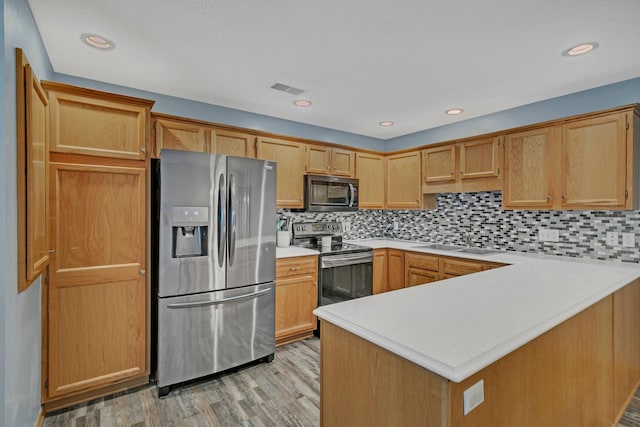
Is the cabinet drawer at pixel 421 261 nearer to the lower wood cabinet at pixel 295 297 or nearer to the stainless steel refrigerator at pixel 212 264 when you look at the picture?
the lower wood cabinet at pixel 295 297

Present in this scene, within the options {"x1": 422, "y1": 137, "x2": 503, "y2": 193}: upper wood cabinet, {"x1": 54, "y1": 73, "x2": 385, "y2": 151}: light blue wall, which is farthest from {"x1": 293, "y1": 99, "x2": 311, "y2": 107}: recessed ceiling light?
{"x1": 422, "y1": 137, "x2": 503, "y2": 193}: upper wood cabinet

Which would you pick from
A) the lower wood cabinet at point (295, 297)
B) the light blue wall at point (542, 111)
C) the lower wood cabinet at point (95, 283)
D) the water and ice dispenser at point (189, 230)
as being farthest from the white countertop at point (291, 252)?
the light blue wall at point (542, 111)

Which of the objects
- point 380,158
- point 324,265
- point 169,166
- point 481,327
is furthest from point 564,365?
point 380,158

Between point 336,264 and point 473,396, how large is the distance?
8.21 feet

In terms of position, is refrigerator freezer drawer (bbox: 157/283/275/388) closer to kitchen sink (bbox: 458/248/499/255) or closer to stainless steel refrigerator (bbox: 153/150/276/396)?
stainless steel refrigerator (bbox: 153/150/276/396)

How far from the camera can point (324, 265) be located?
3342 mm

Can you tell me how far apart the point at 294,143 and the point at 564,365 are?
2.90 m

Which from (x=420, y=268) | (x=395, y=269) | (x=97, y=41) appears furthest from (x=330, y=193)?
(x=97, y=41)

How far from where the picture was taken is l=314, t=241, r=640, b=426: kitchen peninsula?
3.12 feet

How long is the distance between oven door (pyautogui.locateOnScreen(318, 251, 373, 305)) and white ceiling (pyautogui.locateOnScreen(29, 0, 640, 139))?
1.65m

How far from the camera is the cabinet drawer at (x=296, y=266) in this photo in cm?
304

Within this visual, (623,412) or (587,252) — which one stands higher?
(587,252)

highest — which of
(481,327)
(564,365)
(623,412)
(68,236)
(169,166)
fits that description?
(169,166)

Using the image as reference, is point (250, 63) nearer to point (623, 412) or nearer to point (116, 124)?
point (116, 124)
